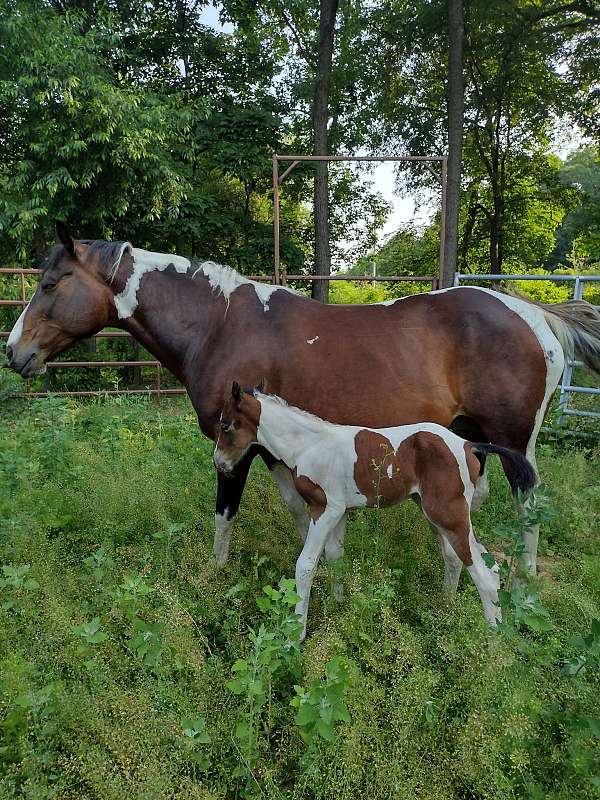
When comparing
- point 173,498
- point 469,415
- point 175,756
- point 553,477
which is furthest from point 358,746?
point 553,477

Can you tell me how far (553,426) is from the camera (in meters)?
6.20

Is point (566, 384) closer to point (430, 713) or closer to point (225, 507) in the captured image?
point (225, 507)

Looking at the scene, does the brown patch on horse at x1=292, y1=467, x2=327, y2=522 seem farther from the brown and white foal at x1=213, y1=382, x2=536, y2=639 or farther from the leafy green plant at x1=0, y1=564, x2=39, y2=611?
the leafy green plant at x1=0, y1=564, x2=39, y2=611

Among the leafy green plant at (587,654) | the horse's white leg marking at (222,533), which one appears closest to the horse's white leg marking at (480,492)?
the leafy green plant at (587,654)

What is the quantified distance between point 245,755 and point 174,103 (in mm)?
10820

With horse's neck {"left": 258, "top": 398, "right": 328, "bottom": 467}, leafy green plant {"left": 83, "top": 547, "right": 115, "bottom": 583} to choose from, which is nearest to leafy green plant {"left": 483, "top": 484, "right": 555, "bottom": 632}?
horse's neck {"left": 258, "top": 398, "right": 328, "bottom": 467}

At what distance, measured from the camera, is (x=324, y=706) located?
1.69 m

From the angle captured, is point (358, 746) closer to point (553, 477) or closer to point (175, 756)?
point (175, 756)

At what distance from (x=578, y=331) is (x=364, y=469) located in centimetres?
186

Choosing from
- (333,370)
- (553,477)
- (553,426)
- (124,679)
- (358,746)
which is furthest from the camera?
(553,426)

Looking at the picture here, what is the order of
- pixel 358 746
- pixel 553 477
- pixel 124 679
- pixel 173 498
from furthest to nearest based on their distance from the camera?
pixel 553 477 → pixel 173 498 → pixel 124 679 → pixel 358 746

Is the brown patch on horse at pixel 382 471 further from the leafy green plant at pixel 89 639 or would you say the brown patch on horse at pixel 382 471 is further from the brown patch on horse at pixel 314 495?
the leafy green plant at pixel 89 639

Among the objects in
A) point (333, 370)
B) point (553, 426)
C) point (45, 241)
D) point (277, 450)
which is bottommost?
point (553, 426)

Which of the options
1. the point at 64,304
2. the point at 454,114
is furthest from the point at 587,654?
the point at 454,114
